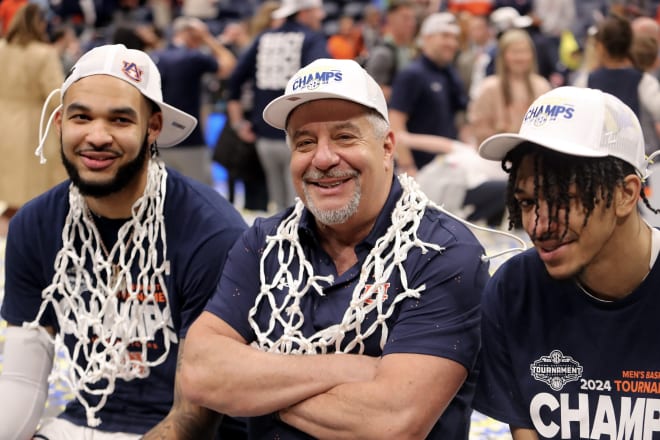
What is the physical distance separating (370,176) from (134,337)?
0.87m

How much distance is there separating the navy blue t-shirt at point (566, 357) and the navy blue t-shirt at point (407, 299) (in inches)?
3.3

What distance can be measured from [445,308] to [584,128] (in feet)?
1.86

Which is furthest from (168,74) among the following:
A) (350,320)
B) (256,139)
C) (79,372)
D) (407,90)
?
(350,320)

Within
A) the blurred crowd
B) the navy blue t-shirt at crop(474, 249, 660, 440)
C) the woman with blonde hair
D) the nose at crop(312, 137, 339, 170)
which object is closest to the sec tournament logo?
the navy blue t-shirt at crop(474, 249, 660, 440)

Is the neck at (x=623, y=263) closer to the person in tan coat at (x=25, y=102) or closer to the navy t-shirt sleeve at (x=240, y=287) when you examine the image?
the navy t-shirt sleeve at (x=240, y=287)

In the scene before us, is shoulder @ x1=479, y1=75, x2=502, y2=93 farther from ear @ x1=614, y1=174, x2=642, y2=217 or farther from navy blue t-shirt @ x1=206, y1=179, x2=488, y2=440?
ear @ x1=614, y1=174, x2=642, y2=217

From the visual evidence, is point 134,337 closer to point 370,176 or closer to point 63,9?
point 370,176

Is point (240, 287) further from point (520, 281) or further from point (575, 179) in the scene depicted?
point (575, 179)

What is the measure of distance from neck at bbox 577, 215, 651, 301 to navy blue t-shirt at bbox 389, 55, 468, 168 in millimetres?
4667

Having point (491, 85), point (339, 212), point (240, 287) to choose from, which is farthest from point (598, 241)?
point (491, 85)

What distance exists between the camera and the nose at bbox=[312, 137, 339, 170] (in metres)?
2.46

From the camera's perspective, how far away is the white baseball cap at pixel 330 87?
8.01 feet

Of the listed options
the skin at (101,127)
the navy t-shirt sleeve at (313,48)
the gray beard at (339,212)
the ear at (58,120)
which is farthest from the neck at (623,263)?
the navy t-shirt sleeve at (313,48)

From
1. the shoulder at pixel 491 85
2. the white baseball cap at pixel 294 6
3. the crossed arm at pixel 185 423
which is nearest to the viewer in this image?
the crossed arm at pixel 185 423
